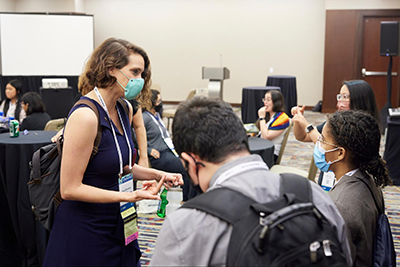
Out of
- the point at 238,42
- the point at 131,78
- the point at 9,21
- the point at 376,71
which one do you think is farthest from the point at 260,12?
the point at 131,78

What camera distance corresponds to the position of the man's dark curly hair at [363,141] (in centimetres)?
164

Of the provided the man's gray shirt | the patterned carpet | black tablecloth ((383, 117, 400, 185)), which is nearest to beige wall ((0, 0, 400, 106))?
the patterned carpet

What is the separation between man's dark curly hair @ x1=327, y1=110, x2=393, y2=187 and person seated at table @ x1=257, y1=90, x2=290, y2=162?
3.01 meters

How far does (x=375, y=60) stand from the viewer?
35.3 ft

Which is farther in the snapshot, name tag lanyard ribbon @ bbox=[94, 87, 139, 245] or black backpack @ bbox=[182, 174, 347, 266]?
name tag lanyard ribbon @ bbox=[94, 87, 139, 245]

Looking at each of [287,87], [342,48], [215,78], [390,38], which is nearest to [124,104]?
[215,78]

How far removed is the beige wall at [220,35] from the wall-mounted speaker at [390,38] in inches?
120

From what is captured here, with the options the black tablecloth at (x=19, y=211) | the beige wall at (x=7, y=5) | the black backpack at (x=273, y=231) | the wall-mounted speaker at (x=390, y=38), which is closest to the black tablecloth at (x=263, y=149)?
the black tablecloth at (x=19, y=211)

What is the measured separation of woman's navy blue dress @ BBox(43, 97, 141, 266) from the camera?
172cm

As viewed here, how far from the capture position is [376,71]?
10766mm

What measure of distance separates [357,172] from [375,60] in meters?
10.1

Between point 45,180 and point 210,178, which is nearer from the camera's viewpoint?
point 210,178

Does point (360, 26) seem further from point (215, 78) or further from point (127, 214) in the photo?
point (127, 214)

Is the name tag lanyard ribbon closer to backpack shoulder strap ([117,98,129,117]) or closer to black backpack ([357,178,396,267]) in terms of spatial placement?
backpack shoulder strap ([117,98,129,117])
